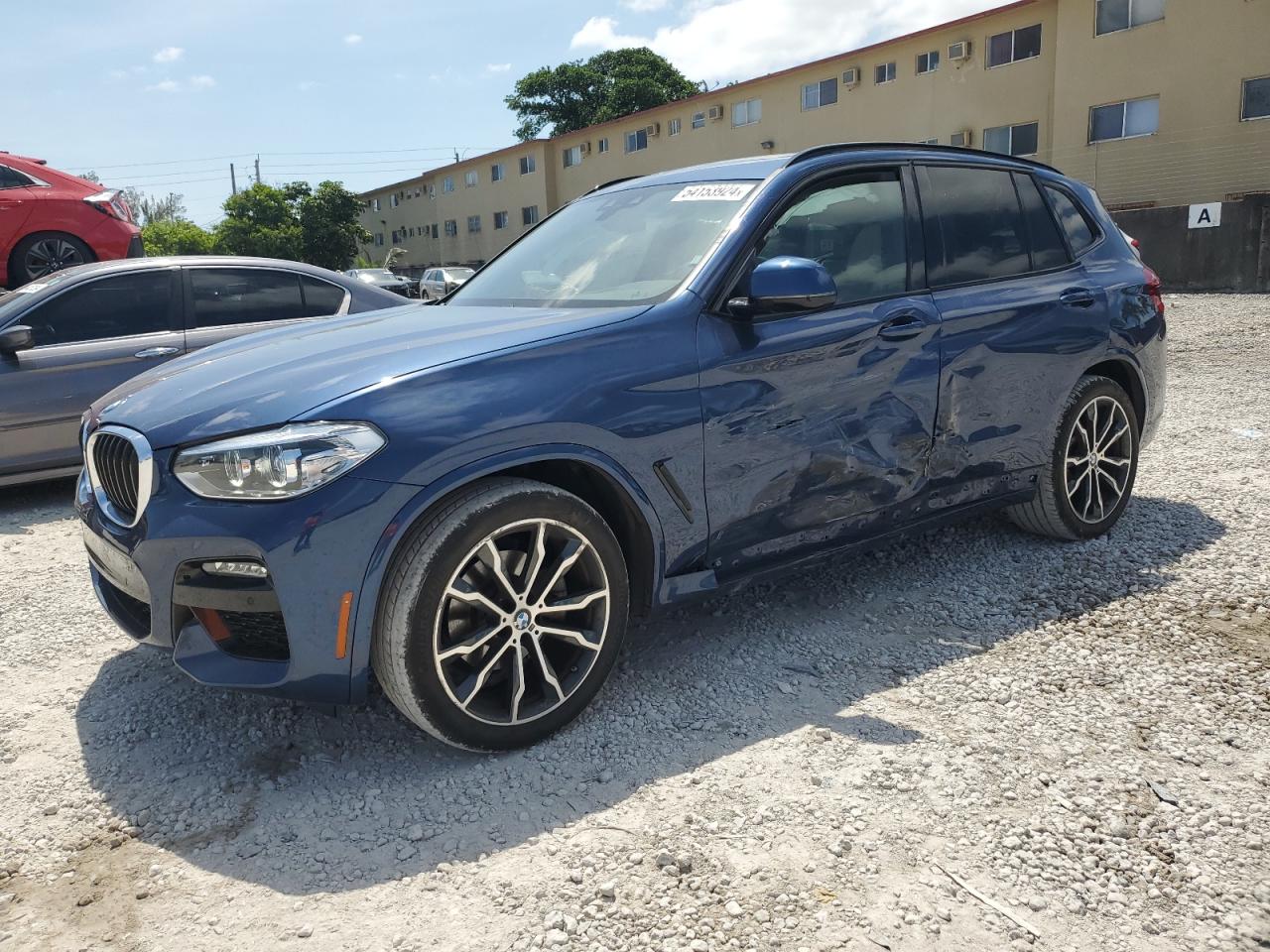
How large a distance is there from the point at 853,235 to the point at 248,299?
460cm

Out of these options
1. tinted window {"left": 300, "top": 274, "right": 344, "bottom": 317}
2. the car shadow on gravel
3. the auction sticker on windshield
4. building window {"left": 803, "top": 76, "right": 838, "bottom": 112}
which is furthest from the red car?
building window {"left": 803, "top": 76, "right": 838, "bottom": 112}

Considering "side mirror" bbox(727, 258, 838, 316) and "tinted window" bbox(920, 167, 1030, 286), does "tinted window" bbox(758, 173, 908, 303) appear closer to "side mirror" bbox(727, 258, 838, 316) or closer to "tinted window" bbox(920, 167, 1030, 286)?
"tinted window" bbox(920, 167, 1030, 286)

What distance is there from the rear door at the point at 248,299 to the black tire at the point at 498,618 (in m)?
4.44

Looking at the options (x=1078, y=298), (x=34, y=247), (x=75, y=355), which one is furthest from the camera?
Result: (x=34, y=247)

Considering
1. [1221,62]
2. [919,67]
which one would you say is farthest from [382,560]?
[919,67]

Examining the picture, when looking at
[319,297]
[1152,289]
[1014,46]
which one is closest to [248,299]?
[319,297]

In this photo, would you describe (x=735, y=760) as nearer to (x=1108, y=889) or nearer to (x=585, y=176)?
(x=1108, y=889)

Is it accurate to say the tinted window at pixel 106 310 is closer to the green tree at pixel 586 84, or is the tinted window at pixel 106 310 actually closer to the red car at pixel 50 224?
the red car at pixel 50 224

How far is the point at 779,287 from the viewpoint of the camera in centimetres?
307

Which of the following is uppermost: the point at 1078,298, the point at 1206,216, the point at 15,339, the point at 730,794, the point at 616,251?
the point at 1206,216

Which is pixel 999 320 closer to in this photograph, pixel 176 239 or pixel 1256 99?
pixel 1256 99

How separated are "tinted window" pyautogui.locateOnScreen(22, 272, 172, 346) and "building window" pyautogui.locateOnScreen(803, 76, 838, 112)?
29.0 meters

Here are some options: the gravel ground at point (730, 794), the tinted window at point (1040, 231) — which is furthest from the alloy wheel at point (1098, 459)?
the tinted window at point (1040, 231)

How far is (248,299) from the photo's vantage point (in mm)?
6680
